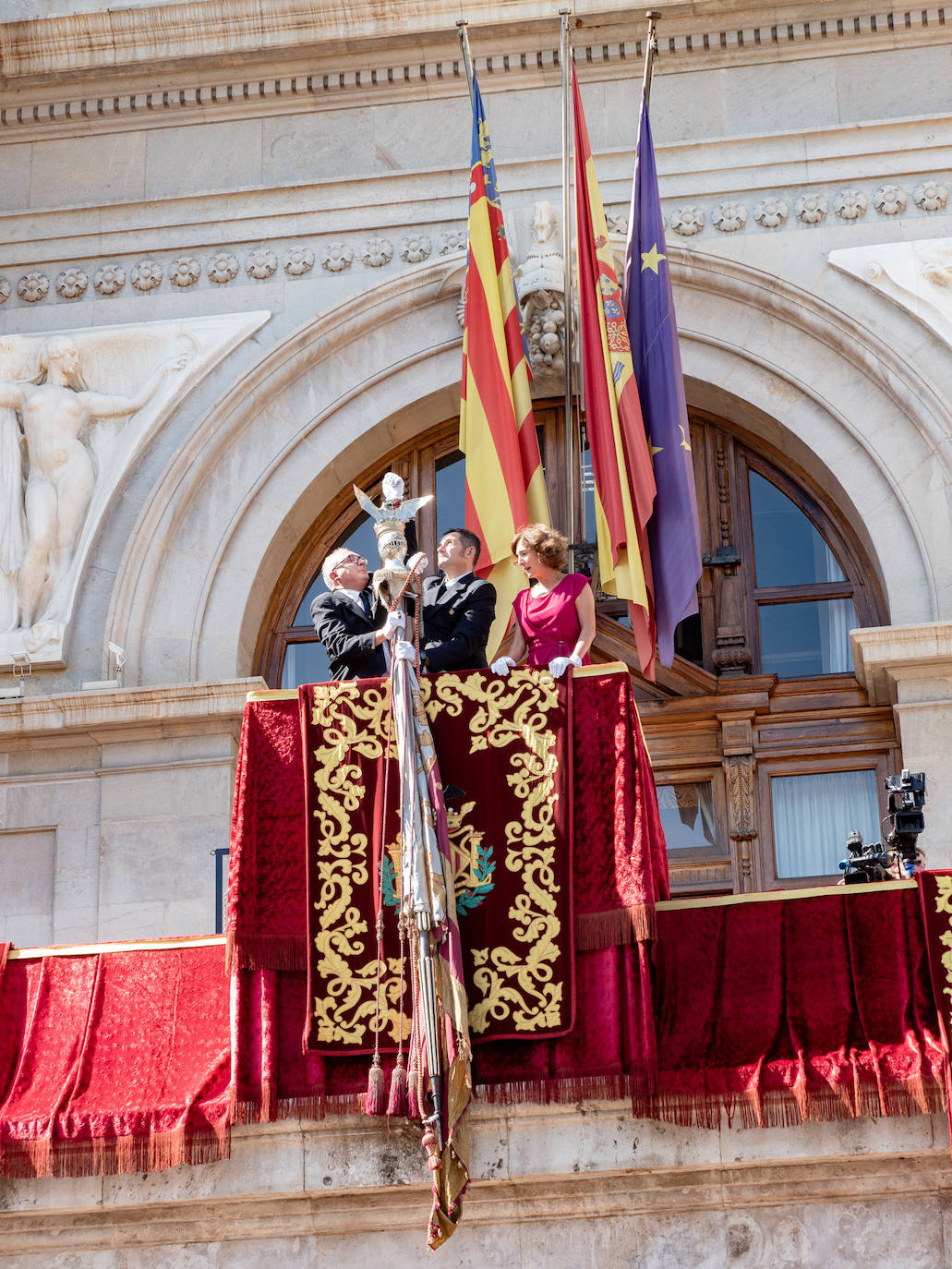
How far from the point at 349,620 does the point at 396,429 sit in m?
3.85

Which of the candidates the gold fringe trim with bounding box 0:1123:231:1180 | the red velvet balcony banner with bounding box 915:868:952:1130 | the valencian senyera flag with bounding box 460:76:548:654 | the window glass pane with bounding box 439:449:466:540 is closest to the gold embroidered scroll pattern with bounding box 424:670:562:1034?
the gold fringe trim with bounding box 0:1123:231:1180

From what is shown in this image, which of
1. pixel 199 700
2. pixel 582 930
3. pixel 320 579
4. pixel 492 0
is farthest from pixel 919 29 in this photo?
pixel 582 930

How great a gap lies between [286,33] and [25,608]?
3920mm

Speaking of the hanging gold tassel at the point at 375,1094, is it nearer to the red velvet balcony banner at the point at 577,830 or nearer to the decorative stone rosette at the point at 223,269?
the red velvet balcony banner at the point at 577,830

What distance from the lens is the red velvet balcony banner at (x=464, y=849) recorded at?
799 cm

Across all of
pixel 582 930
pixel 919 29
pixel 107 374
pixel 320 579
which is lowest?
pixel 582 930

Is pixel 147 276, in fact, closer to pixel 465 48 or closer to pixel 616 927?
pixel 465 48

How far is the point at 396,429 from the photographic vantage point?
1234cm

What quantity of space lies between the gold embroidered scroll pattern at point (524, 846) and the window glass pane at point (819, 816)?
327 centimetres

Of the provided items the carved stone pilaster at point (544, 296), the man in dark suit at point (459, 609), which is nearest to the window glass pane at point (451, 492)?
the carved stone pilaster at point (544, 296)

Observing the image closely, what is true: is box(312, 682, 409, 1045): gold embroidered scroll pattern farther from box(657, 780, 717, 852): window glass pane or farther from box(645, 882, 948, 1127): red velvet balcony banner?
box(657, 780, 717, 852): window glass pane

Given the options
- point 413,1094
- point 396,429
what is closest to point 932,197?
point 396,429

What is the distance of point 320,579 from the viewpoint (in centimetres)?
1234

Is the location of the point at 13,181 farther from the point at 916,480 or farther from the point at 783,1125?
the point at 783,1125
